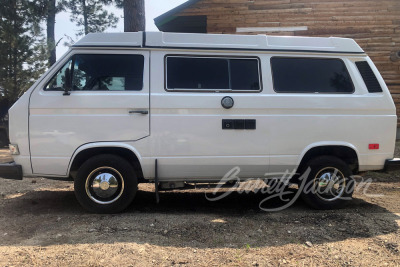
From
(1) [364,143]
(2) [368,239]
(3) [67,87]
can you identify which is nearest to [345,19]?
(1) [364,143]

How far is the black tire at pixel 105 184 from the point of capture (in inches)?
161

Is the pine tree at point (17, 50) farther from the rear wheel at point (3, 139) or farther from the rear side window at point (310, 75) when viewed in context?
the rear side window at point (310, 75)

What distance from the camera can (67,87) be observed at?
402 centimetres

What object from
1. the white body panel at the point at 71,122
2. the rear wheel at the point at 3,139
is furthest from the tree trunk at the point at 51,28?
the white body panel at the point at 71,122

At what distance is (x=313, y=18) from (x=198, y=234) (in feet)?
26.9

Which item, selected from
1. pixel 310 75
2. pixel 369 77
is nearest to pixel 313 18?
pixel 369 77

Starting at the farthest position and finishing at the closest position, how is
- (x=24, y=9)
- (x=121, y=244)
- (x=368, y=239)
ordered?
(x=24, y=9), (x=368, y=239), (x=121, y=244)

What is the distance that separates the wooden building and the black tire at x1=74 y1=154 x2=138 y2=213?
655cm

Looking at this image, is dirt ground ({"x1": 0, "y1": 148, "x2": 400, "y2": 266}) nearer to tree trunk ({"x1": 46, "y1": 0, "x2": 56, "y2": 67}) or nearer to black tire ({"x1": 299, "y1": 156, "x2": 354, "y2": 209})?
Result: black tire ({"x1": 299, "y1": 156, "x2": 354, "y2": 209})

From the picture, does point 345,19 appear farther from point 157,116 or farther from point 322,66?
point 157,116

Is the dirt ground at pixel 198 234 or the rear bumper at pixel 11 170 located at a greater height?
the rear bumper at pixel 11 170

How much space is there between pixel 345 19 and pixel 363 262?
8.41 meters

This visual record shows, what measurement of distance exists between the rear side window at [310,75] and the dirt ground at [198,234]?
175 cm

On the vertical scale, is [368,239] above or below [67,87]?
below
